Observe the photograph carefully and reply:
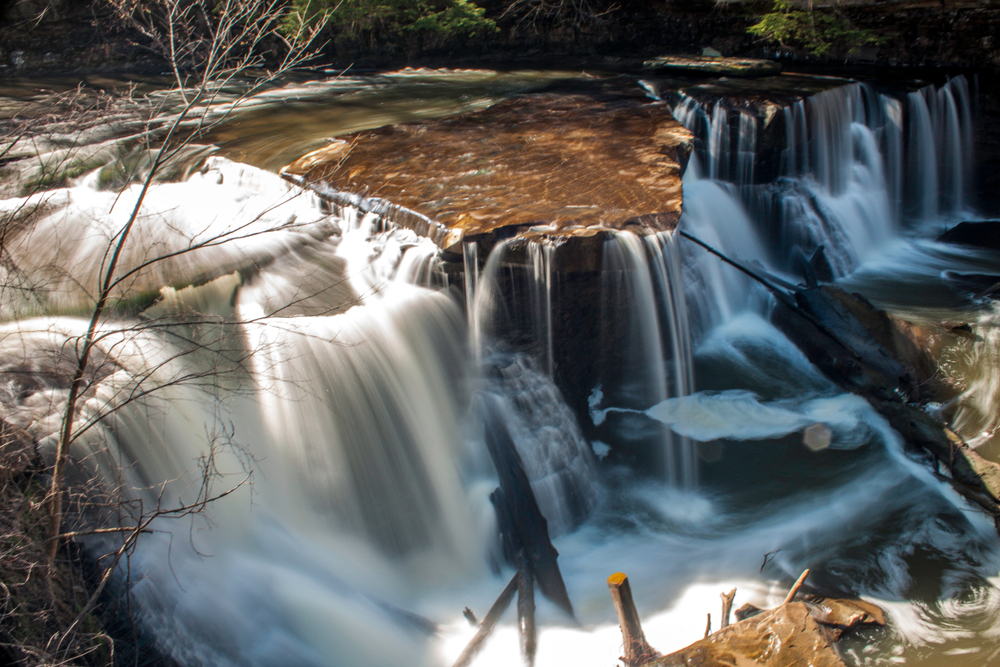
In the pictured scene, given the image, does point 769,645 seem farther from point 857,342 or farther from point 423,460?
point 857,342

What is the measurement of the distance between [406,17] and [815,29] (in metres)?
7.92

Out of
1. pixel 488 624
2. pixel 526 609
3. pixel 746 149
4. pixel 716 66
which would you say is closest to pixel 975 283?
pixel 746 149

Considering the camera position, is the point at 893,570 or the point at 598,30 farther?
the point at 598,30

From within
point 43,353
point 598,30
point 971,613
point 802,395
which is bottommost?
point 971,613

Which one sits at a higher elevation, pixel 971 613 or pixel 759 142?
pixel 759 142

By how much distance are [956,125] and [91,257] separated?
40.4 feet

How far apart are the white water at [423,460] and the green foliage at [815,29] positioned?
25.3ft

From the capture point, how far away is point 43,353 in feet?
15.6

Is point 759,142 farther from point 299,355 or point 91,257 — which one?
point 91,257

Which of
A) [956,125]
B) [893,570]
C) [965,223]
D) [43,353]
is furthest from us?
[956,125]

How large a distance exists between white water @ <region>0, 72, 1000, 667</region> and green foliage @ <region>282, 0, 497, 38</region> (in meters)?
7.73

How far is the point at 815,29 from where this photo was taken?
1231 cm

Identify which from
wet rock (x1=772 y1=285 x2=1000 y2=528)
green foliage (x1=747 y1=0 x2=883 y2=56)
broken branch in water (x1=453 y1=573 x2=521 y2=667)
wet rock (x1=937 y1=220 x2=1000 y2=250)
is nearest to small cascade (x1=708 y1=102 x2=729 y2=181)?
wet rock (x1=772 y1=285 x2=1000 y2=528)

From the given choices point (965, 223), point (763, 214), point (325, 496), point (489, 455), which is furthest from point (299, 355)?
point (965, 223)
